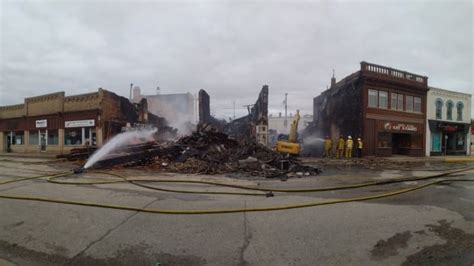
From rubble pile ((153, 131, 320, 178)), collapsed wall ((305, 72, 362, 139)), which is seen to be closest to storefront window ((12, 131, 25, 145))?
rubble pile ((153, 131, 320, 178))

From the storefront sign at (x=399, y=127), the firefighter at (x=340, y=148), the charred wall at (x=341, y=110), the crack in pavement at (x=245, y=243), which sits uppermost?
the charred wall at (x=341, y=110)

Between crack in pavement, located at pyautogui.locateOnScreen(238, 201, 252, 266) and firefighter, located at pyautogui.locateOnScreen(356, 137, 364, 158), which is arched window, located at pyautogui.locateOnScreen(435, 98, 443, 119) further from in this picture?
crack in pavement, located at pyautogui.locateOnScreen(238, 201, 252, 266)

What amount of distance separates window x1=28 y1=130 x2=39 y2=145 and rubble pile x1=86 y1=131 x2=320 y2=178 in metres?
19.4

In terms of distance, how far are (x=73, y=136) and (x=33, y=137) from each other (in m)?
7.45

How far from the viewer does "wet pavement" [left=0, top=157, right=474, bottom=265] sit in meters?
3.47

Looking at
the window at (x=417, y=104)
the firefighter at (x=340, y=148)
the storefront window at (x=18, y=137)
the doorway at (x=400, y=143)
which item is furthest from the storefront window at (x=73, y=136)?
the window at (x=417, y=104)

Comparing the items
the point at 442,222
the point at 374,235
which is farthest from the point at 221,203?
the point at 442,222

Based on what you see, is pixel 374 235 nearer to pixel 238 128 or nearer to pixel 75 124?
pixel 238 128

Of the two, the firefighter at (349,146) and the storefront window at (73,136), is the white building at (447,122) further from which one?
the storefront window at (73,136)

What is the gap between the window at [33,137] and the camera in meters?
26.9

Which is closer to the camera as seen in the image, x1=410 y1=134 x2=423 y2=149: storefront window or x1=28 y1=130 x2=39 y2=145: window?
x1=410 y1=134 x2=423 y2=149: storefront window

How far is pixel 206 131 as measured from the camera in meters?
16.9

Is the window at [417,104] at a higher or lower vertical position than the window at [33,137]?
higher

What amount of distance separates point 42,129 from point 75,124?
232 inches
